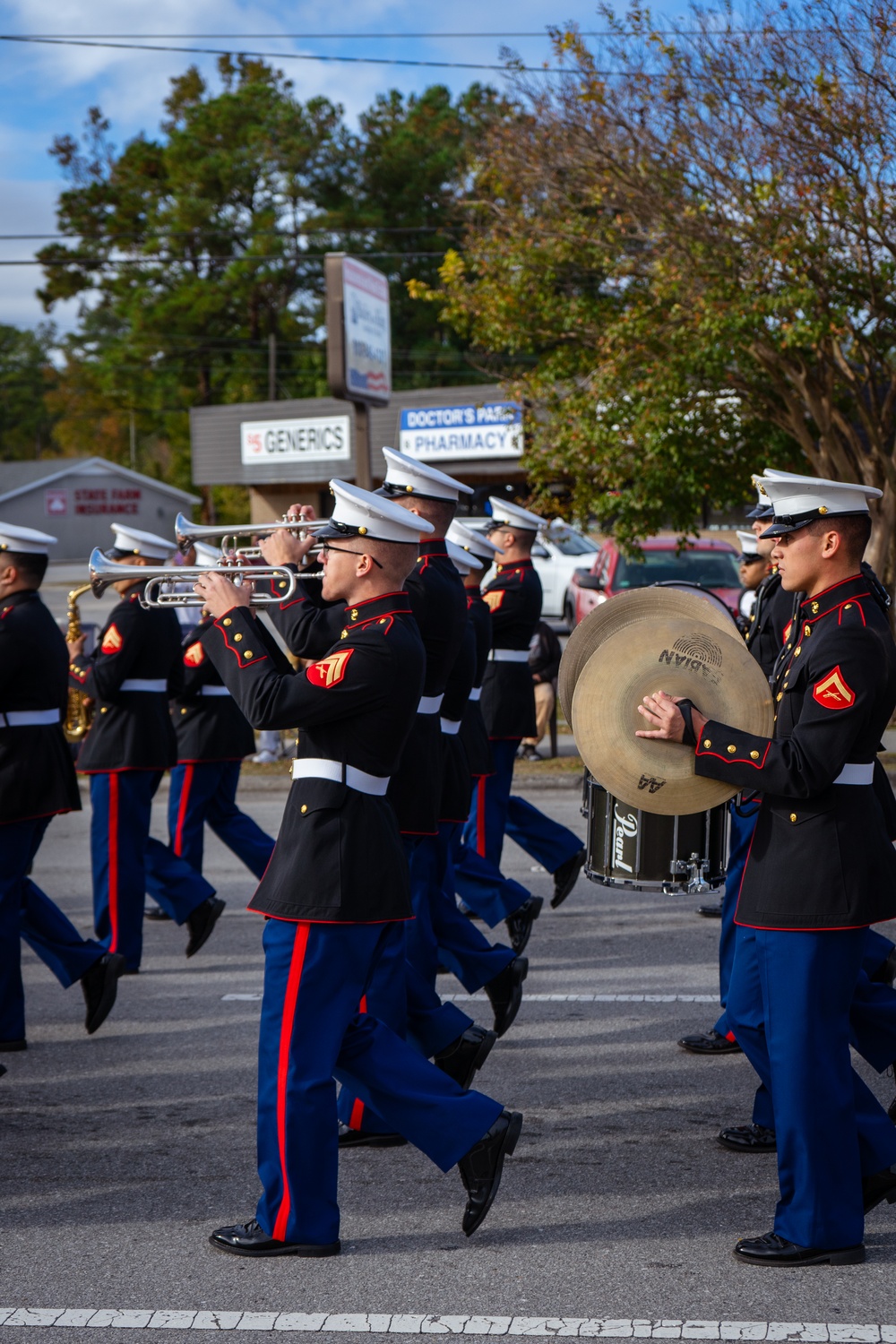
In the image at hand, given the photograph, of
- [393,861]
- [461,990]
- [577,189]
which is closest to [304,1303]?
[393,861]

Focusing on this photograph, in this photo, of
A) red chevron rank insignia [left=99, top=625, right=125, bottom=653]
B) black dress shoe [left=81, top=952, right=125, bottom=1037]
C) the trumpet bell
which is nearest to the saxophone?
red chevron rank insignia [left=99, top=625, right=125, bottom=653]

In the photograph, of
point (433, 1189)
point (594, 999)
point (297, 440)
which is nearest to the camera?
point (433, 1189)

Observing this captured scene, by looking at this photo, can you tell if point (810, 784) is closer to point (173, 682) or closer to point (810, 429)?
point (173, 682)

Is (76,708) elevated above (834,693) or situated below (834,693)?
below

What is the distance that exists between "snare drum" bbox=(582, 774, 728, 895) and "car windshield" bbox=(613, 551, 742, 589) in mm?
13894

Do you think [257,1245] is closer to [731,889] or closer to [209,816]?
[731,889]

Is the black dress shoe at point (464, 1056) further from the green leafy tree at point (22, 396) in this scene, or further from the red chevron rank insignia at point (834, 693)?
the green leafy tree at point (22, 396)

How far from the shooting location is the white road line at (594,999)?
21.1 ft

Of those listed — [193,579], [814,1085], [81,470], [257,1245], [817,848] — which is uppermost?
[81,470]

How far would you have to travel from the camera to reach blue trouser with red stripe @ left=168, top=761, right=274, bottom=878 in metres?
8.00

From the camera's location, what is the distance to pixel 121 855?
682 centimetres

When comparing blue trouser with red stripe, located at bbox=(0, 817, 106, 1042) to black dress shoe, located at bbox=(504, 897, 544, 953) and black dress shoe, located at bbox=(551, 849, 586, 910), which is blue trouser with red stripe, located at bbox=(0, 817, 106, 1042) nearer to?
black dress shoe, located at bbox=(504, 897, 544, 953)

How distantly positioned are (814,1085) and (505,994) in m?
2.26

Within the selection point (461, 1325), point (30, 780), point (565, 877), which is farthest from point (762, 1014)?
point (565, 877)
